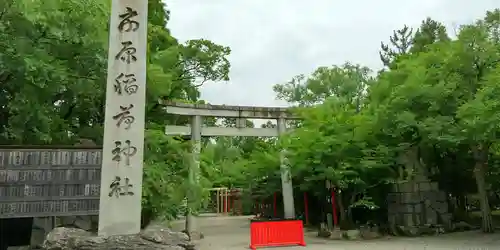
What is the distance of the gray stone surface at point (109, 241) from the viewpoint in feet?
24.0

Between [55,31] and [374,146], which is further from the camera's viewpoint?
[374,146]

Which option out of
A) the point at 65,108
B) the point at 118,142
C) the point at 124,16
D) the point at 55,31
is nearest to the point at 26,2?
the point at 55,31

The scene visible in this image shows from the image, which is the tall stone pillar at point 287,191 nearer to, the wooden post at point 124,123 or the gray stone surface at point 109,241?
the wooden post at point 124,123

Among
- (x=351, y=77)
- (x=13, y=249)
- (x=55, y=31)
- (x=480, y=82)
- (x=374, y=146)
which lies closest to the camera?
(x=55, y=31)

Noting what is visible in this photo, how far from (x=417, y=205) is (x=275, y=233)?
5647 millimetres

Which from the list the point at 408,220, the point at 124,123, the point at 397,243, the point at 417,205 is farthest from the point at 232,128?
the point at 124,123

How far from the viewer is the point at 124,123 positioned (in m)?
8.07

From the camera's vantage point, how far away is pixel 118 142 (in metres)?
7.98

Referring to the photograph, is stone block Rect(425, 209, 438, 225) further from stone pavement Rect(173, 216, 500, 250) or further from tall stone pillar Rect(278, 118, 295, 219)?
tall stone pillar Rect(278, 118, 295, 219)

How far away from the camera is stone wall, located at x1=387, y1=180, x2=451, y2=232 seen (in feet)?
48.0

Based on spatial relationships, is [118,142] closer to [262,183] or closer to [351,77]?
[262,183]

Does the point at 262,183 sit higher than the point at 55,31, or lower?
lower

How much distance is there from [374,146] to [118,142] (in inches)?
363

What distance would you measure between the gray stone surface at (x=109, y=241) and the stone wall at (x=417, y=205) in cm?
939
